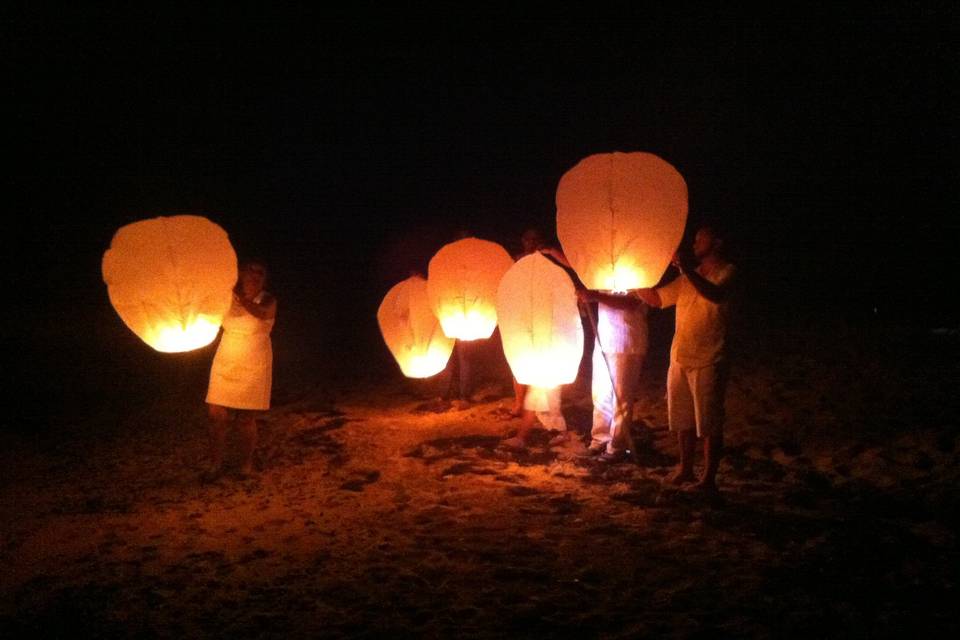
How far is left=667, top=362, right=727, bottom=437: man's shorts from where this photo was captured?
443 cm

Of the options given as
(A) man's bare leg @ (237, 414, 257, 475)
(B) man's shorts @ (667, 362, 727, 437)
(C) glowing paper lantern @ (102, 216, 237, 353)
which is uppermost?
(C) glowing paper lantern @ (102, 216, 237, 353)

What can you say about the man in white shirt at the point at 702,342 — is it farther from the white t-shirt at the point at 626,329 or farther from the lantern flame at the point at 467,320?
the lantern flame at the point at 467,320

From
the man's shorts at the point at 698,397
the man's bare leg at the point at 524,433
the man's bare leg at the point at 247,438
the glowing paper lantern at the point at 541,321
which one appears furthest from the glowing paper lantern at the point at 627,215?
the man's bare leg at the point at 247,438

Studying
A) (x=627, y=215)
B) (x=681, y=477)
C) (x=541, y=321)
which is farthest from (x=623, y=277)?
(x=681, y=477)

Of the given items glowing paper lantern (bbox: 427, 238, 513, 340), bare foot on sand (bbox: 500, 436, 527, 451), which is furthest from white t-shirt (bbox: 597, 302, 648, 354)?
bare foot on sand (bbox: 500, 436, 527, 451)

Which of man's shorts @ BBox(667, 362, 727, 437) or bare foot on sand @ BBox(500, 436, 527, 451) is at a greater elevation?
man's shorts @ BBox(667, 362, 727, 437)

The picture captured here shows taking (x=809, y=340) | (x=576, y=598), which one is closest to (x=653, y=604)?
(x=576, y=598)

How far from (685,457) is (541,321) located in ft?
4.30

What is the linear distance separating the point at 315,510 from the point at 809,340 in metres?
6.84

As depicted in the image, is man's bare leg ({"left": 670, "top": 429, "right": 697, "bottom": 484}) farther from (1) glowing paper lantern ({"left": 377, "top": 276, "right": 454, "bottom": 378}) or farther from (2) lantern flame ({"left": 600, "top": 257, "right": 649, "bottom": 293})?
(1) glowing paper lantern ({"left": 377, "top": 276, "right": 454, "bottom": 378})

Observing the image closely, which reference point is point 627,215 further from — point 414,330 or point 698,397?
point 414,330

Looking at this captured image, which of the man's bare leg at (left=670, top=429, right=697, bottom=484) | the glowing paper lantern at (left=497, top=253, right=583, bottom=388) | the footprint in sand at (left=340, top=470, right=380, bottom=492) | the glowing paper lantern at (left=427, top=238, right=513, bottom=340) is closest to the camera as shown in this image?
the man's bare leg at (left=670, top=429, right=697, bottom=484)

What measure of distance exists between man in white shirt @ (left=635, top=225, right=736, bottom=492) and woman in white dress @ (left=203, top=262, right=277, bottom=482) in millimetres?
2663

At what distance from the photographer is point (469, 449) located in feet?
19.2
